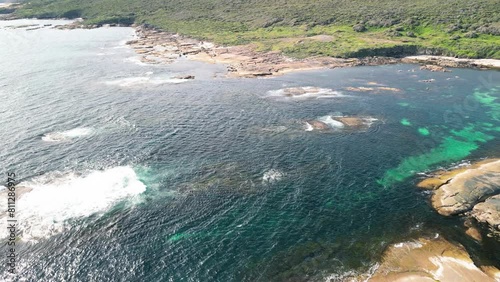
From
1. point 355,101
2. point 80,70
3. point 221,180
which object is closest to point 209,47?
point 80,70

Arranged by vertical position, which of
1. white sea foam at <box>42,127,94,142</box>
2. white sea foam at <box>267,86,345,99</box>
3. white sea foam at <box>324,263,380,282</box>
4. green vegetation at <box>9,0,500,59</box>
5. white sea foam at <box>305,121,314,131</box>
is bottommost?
white sea foam at <box>324,263,380,282</box>

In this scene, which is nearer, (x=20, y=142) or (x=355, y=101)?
(x=20, y=142)

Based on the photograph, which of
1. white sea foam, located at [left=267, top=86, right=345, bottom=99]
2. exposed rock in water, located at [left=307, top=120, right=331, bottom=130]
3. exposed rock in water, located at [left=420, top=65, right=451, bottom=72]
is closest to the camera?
exposed rock in water, located at [left=307, top=120, right=331, bottom=130]

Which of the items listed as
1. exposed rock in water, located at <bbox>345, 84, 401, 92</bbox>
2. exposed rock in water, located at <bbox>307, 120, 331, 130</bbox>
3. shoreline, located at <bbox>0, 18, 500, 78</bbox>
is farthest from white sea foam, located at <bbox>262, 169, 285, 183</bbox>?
shoreline, located at <bbox>0, 18, 500, 78</bbox>

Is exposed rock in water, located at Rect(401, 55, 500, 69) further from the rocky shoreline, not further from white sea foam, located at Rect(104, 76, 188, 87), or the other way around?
white sea foam, located at Rect(104, 76, 188, 87)

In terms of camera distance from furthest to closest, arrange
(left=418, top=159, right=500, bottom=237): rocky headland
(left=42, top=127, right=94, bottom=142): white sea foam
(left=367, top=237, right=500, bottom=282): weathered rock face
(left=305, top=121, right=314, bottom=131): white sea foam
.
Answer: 1. (left=305, top=121, right=314, bottom=131): white sea foam
2. (left=42, top=127, right=94, bottom=142): white sea foam
3. (left=418, top=159, right=500, bottom=237): rocky headland
4. (left=367, top=237, right=500, bottom=282): weathered rock face

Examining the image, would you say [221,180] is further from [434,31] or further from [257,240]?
[434,31]

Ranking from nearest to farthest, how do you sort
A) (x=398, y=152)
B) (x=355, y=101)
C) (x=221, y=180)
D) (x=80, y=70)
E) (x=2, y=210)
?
1. (x=2, y=210)
2. (x=221, y=180)
3. (x=398, y=152)
4. (x=355, y=101)
5. (x=80, y=70)
